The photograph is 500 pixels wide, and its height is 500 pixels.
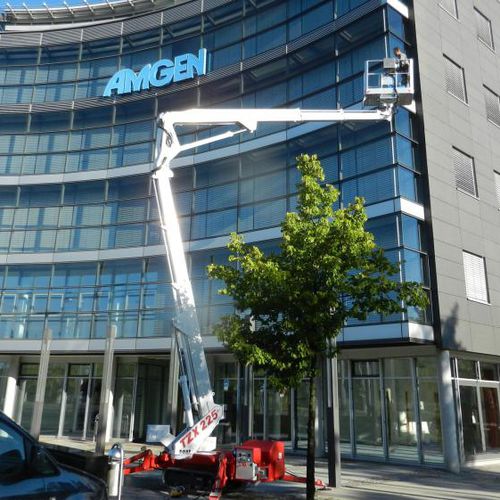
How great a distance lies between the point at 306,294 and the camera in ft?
33.6

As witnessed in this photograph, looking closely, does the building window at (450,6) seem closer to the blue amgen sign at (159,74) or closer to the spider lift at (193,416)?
the blue amgen sign at (159,74)

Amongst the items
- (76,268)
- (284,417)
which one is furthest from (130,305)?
(284,417)

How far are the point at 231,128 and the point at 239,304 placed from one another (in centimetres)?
1337

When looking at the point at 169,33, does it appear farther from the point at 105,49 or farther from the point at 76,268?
the point at 76,268

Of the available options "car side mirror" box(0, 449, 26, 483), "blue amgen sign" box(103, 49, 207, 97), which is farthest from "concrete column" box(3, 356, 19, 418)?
"car side mirror" box(0, 449, 26, 483)

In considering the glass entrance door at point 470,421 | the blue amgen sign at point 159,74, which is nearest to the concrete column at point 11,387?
the blue amgen sign at point 159,74

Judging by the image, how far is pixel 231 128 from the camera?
23031 millimetres

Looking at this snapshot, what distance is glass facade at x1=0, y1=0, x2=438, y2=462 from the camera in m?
18.2

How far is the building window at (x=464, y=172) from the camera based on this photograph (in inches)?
774

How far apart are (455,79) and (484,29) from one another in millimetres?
4849

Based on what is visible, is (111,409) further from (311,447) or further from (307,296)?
(307,296)


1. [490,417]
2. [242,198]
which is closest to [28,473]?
[242,198]

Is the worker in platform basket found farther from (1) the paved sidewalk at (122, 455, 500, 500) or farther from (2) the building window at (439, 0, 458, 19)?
(2) the building window at (439, 0, 458, 19)

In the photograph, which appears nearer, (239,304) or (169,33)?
(239,304)
